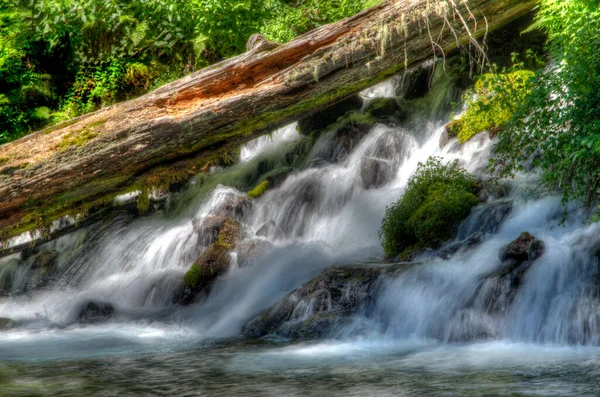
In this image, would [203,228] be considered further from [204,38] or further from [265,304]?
[204,38]

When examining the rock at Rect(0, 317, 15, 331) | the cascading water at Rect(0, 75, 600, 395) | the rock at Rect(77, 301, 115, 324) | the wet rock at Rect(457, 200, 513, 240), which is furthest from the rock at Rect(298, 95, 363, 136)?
the rock at Rect(0, 317, 15, 331)

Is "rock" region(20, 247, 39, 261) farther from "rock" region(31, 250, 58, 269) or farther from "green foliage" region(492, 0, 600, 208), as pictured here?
"green foliage" region(492, 0, 600, 208)

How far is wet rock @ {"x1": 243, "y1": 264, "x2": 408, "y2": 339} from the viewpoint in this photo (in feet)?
28.2

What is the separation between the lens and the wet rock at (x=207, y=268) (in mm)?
11430

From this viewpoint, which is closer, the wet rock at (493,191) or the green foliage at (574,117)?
A: the green foliage at (574,117)

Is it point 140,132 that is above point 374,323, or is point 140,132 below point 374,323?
above

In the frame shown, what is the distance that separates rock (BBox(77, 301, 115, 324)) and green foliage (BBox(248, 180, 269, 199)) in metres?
3.82

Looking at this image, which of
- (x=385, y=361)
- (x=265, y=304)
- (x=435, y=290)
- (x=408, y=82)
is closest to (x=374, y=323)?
(x=435, y=290)

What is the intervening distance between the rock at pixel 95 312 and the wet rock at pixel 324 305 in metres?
3.37

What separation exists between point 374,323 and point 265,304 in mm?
2348

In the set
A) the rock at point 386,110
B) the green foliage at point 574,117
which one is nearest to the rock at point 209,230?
the rock at point 386,110

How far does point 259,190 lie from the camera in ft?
46.6

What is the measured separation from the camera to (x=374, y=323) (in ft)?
27.7

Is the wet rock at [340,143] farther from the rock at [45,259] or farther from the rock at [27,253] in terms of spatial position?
the rock at [27,253]
